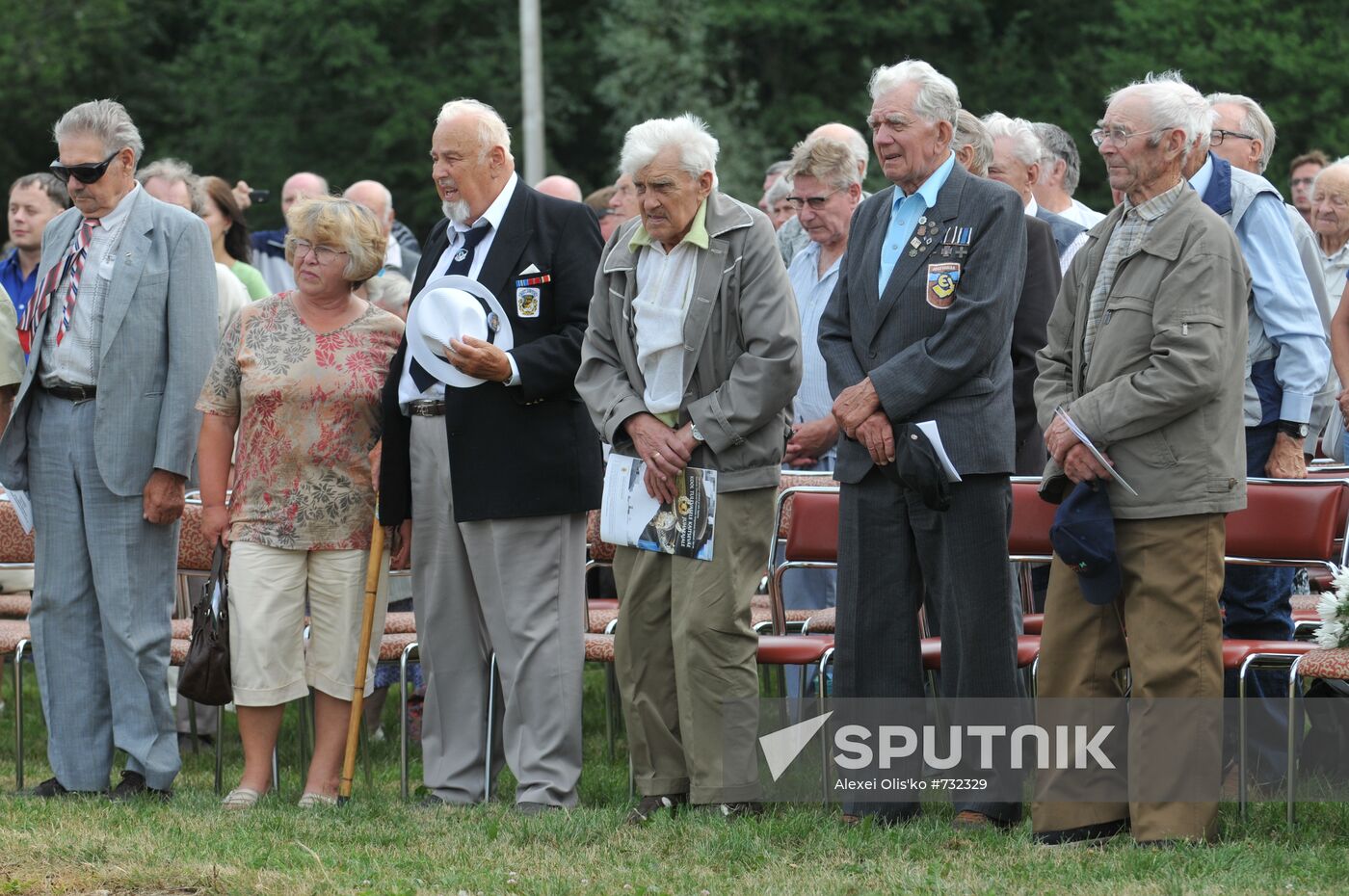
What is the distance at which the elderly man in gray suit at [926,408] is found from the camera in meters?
5.80

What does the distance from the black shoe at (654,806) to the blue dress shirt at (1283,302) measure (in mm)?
2350

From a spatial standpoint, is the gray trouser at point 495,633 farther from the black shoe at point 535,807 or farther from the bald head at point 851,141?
the bald head at point 851,141

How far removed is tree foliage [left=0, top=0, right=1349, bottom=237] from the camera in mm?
21984

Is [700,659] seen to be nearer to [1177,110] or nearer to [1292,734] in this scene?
[1292,734]

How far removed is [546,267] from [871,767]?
1955 millimetres

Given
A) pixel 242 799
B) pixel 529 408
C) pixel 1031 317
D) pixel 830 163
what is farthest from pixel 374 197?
pixel 1031 317

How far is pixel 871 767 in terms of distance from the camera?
604 centimetres

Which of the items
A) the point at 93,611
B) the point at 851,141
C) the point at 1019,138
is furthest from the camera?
the point at 851,141

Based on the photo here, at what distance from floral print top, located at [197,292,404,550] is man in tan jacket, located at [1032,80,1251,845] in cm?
238

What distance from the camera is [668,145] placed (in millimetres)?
6102

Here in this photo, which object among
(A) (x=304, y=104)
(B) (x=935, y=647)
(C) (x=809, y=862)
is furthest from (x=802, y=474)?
(A) (x=304, y=104)

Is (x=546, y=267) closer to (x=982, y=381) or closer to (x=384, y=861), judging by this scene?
(x=982, y=381)

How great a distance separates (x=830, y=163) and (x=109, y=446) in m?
2.88

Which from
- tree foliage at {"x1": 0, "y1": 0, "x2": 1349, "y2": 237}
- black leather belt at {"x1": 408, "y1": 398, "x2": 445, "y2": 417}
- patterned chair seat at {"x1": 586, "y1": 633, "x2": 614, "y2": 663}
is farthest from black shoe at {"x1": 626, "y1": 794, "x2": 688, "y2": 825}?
tree foliage at {"x1": 0, "y1": 0, "x2": 1349, "y2": 237}
